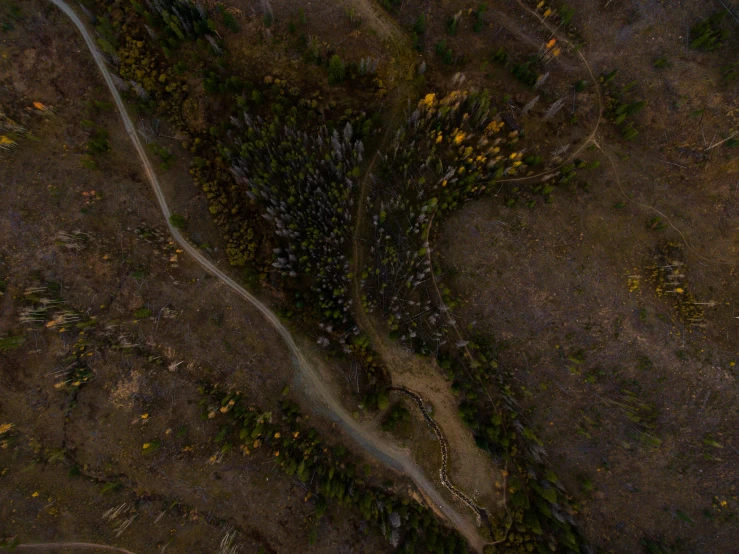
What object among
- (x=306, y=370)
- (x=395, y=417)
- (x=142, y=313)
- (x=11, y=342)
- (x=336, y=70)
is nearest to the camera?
(x=11, y=342)

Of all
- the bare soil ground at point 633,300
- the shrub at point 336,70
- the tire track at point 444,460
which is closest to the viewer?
the shrub at point 336,70

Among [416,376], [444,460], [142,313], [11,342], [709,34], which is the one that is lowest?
[11,342]

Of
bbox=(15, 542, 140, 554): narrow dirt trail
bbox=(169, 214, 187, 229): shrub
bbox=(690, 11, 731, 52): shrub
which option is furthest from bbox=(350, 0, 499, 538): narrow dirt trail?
bbox=(15, 542, 140, 554): narrow dirt trail

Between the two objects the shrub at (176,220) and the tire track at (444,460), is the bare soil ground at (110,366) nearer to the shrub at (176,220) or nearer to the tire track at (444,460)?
the shrub at (176,220)

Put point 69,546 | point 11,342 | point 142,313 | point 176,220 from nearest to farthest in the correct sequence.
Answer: point 11,342
point 69,546
point 176,220
point 142,313

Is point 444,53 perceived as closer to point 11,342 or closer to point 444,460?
point 444,460

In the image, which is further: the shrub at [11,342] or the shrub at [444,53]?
the shrub at [444,53]

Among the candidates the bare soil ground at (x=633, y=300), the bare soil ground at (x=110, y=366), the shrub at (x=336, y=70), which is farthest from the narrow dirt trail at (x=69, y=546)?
the shrub at (x=336, y=70)

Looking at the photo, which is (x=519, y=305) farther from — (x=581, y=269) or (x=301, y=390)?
(x=301, y=390)

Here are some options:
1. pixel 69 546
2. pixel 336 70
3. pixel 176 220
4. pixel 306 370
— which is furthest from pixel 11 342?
pixel 336 70
